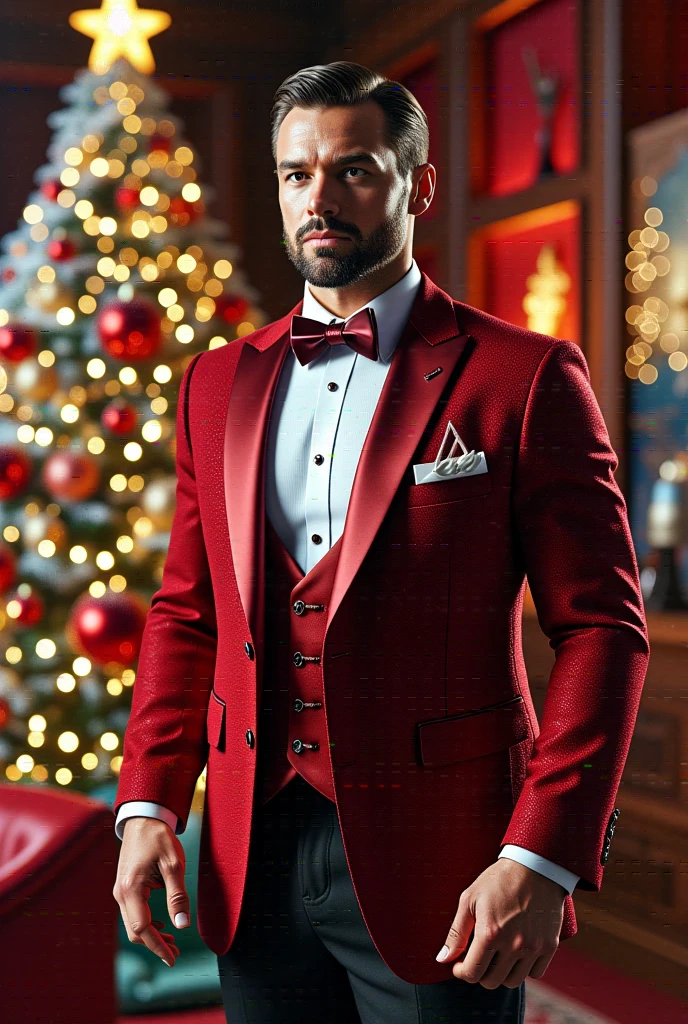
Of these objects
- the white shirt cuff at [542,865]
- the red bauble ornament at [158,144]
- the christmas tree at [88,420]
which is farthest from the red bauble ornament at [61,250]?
the white shirt cuff at [542,865]

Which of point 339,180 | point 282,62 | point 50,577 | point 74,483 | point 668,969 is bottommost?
point 668,969

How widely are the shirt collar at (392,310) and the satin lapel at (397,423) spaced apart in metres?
0.02

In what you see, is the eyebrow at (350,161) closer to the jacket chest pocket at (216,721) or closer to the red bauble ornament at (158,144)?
the jacket chest pocket at (216,721)

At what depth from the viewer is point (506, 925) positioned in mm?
874

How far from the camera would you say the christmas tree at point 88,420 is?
8.98 feet

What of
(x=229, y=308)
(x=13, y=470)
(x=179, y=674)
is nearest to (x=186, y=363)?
(x=229, y=308)

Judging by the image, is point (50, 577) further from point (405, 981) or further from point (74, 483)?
point (405, 981)

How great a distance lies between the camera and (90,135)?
2.86 m

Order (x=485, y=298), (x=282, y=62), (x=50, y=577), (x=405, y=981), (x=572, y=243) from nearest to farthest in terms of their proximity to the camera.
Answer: (x=405, y=981)
(x=50, y=577)
(x=572, y=243)
(x=485, y=298)
(x=282, y=62)

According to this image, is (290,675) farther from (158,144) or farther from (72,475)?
(158,144)

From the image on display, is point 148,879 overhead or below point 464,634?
below

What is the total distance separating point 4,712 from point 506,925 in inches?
83.0

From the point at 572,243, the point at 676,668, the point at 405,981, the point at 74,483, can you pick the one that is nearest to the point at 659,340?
the point at 572,243

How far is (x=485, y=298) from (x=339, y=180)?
255cm
